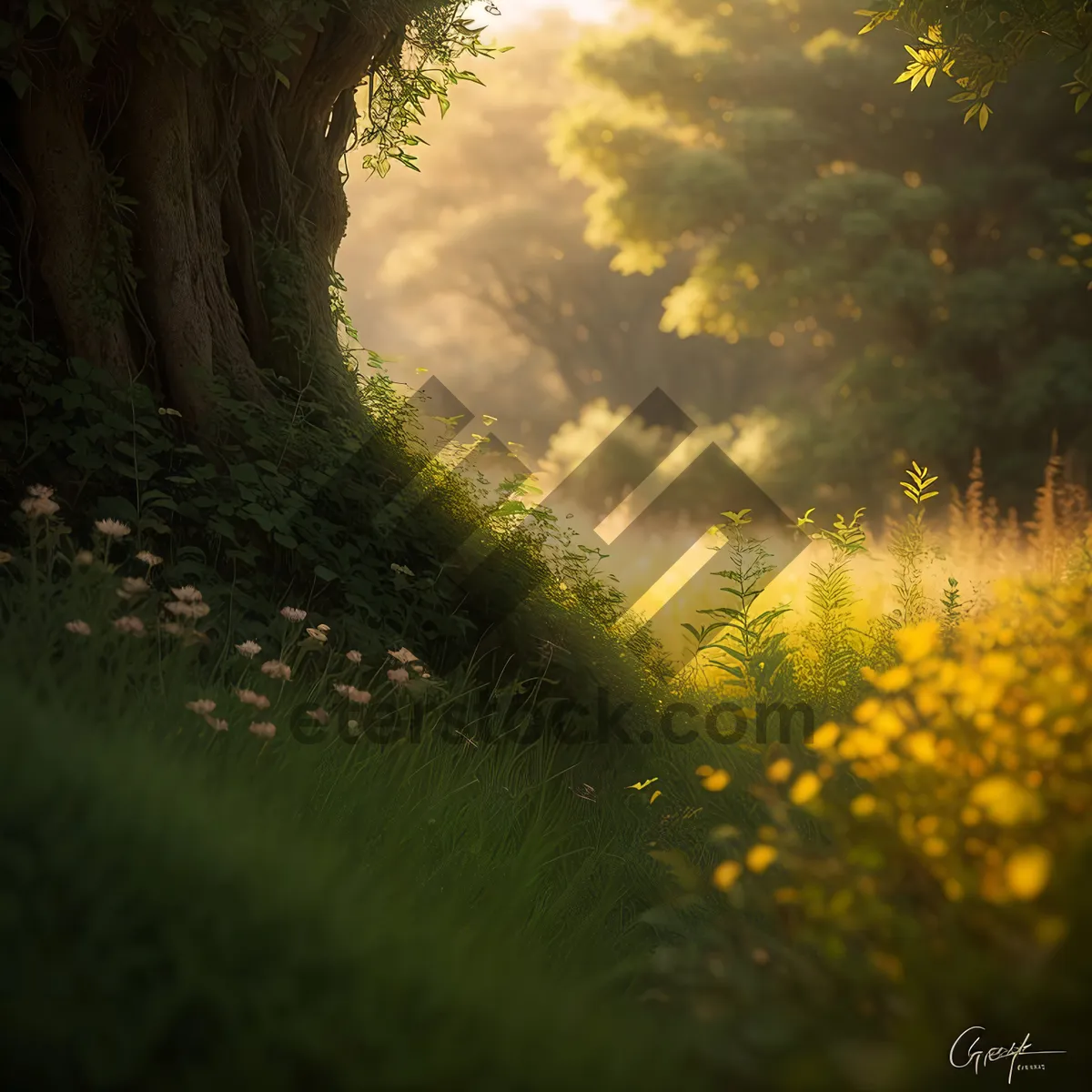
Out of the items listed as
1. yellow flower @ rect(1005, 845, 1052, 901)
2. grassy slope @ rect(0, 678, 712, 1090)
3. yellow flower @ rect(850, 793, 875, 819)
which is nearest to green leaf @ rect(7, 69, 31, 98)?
grassy slope @ rect(0, 678, 712, 1090)

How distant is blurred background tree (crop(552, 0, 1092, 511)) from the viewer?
1641cm

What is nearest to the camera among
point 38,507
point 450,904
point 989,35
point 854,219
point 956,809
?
point 956,809

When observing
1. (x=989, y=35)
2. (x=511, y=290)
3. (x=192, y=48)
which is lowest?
(x=192, y=48)

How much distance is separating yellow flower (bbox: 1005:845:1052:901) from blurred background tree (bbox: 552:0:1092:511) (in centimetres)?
1548

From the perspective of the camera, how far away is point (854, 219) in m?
16.6

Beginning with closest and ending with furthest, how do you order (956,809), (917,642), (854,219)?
(956,809), (917,642), (854,219)

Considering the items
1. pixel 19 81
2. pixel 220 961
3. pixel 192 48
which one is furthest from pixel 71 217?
pixel 220 961

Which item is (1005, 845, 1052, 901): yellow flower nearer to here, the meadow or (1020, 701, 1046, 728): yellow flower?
the meadow

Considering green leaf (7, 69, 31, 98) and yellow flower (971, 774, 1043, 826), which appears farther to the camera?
green leaf (7, 69, 31, 98)

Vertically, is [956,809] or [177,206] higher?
[177,206]

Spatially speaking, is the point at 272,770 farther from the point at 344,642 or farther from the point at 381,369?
the point at 381,369

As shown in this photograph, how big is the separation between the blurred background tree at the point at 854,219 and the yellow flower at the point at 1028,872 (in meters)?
15.5

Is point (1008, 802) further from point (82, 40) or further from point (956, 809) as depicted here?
point (82, 40)

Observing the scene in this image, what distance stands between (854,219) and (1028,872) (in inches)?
652
